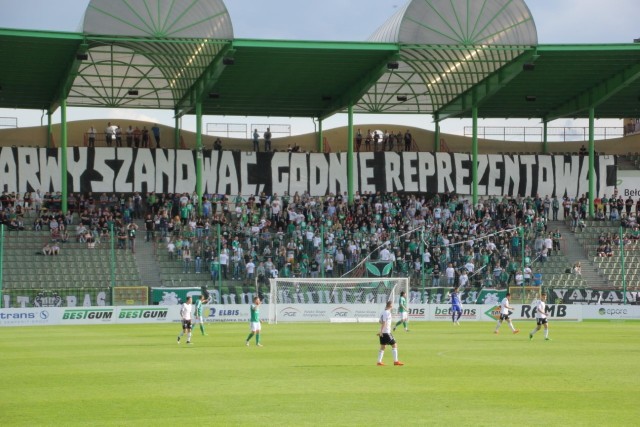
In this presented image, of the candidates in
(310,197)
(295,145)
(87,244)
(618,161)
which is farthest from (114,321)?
(618,161)

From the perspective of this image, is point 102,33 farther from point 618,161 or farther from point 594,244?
point 618,161

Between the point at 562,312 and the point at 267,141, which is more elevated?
the point at 267,141

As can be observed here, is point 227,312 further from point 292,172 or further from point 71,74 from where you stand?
point 292,172

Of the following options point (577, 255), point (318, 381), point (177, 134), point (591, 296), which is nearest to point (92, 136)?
point (177, 134)

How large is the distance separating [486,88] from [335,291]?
745 inches

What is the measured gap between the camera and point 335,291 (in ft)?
173

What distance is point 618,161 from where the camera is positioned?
245 ft

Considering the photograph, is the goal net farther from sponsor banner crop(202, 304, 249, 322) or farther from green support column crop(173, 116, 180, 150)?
green support column crop(173, 116, 180, 150)

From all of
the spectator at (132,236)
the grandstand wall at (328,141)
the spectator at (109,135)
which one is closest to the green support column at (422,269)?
the spectator at (132,236)

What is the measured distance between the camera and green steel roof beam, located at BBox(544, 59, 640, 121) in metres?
61.3

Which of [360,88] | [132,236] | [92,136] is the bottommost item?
[132,236]

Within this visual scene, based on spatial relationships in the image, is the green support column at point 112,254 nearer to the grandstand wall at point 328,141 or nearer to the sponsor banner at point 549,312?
the grandstand wall at point 328,141

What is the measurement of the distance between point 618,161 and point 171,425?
206ft

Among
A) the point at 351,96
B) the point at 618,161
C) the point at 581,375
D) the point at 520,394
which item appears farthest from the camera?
the point at 618,161
